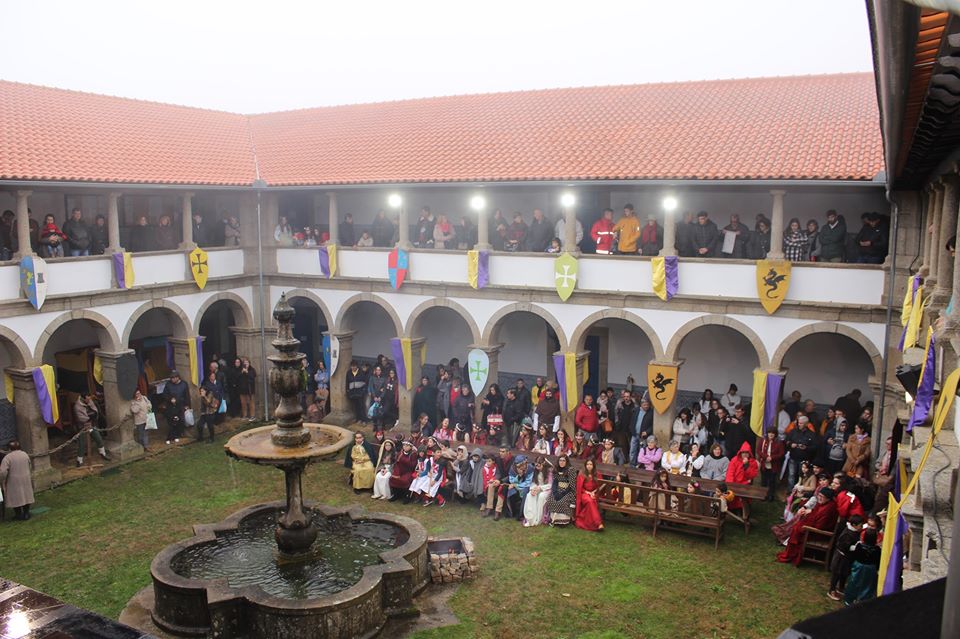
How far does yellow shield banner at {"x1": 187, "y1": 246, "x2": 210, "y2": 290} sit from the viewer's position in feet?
65.2

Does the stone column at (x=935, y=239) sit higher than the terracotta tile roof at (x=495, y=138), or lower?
lower

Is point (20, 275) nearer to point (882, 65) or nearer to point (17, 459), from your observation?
point (17, 459)

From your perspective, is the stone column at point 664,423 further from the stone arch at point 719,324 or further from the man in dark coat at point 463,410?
the man in dark coat at point 463,410

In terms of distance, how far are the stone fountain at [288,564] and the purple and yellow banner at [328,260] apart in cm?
878

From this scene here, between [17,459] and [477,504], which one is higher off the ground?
[17,459]

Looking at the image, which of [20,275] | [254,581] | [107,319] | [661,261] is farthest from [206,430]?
[661,261]

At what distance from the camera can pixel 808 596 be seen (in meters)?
11.7

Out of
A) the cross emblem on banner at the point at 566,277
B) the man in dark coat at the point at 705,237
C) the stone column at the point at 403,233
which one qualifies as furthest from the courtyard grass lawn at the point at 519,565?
the stone column at the point at 403,233

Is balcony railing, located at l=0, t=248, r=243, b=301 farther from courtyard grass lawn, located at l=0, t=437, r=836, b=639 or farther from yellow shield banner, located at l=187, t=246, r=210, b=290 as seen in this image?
courtyard grass lawn, located at l=0, t=437, r=836, b=639

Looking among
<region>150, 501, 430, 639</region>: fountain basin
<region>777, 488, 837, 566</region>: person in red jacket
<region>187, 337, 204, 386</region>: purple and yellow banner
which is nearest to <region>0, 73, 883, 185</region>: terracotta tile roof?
<region>187, 337, 204, 386</region>: purple and yellow banner

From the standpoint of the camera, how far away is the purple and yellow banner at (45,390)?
16297 millimetres

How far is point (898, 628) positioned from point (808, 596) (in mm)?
9853

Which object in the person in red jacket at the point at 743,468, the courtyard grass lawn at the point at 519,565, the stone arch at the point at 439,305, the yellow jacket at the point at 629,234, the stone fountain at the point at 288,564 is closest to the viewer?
the stone fountain at the point at 288,564

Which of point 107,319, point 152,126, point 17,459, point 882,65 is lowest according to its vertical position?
point 17,459
